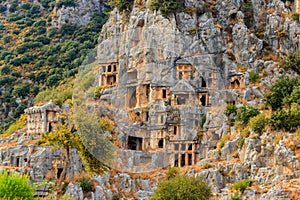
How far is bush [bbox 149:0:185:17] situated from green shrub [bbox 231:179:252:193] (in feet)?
71.2

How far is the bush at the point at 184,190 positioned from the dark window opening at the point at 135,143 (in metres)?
8.74

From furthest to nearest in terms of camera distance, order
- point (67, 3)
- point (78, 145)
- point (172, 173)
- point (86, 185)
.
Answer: point (67, 3), point (172, 173), point (86, 185), point (78, 145)

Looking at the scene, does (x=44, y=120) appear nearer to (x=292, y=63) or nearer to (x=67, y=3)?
(x=292, y=63)

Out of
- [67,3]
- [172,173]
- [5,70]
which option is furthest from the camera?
[67,3]

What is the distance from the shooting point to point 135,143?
64375 millimetres

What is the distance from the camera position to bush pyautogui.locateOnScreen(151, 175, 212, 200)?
53.4 metres

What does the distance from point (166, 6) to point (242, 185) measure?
22886 mm

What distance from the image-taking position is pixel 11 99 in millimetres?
92062

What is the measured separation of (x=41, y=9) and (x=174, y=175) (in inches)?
2359

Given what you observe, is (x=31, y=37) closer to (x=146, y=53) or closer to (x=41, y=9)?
(x=41, y=9)

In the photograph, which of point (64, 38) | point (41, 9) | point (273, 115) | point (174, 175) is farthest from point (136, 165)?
point (41, 9)

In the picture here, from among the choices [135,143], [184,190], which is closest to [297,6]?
[135,143]

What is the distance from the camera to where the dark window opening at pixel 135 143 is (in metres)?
63.7

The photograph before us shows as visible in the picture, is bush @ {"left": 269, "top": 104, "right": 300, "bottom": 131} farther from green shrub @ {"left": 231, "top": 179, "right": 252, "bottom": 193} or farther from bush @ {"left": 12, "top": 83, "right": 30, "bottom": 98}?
bush @ {"left": 12, "top": 83, "right": 30, "bottom": 98}
